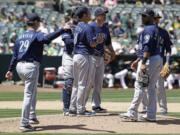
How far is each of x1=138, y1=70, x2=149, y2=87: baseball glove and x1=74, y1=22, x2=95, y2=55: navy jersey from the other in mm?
1311

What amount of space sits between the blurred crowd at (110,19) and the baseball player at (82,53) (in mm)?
14298

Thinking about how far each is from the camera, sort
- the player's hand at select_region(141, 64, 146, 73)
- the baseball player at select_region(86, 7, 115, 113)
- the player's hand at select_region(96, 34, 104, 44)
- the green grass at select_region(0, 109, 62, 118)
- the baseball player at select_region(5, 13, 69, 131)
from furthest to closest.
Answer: the green grass at select_region(0, 109, 62, 118) < the baseball player at select_region(86, 7, 115, 113) < the player's hand at select_region(96, 34, 104, 44) < the player's hand at select_region(141, 64, 146, 73) < the baseball player at select_region(5, 13, 69, 131)

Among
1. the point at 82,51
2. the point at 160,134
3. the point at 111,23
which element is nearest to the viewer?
the point at 160,134

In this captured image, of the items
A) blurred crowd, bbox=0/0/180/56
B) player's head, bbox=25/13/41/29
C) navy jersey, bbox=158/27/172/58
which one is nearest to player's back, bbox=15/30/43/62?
player's head, bbox=25/13/41/29

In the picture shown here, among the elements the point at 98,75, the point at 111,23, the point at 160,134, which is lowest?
the point at 160,134

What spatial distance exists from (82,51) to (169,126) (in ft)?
7.30

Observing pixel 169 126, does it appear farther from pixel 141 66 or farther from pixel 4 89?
pixel 4 89

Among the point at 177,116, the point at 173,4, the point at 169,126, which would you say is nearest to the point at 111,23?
the point at 173,4

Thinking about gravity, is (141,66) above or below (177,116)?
above

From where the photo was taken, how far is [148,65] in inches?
485

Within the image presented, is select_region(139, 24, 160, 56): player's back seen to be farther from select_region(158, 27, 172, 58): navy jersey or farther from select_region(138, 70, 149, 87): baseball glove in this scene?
select_region(158, 27, 172, 58): navy jersey

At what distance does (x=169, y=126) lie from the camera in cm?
1203

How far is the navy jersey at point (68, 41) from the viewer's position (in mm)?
13070

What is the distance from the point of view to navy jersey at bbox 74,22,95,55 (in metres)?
12.8
